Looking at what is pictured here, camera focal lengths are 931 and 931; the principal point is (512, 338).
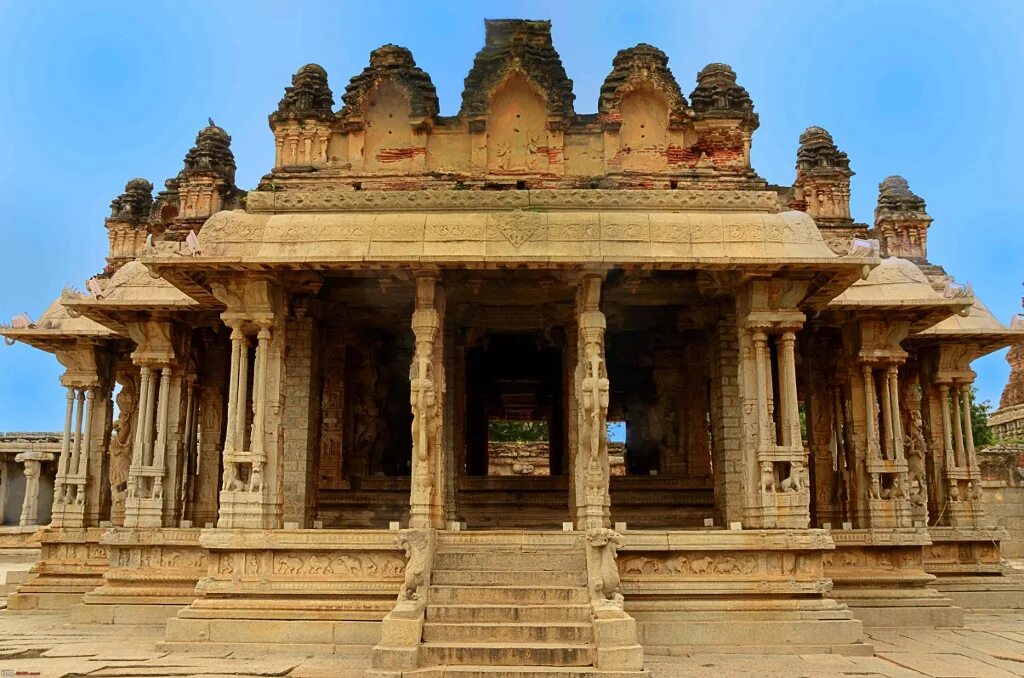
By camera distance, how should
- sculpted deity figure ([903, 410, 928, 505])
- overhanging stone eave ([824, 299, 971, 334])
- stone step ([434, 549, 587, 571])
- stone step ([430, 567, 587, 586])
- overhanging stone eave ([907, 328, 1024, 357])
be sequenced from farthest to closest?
1. overhanging stone eave ([907, 328, 1024, 357])
2. sculpted deity figure ([903, 410, 928, 505])
3. overhanging stone eave ([824, 299, 971, 334])
4. stone step ([434, 549, 587, 571])
5. stone step ([430, 567, 587, 586])

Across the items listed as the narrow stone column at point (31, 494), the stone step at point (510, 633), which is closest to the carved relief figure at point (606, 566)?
the stone step at point (510, 633)

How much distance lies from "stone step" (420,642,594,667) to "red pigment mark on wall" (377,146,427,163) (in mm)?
8770

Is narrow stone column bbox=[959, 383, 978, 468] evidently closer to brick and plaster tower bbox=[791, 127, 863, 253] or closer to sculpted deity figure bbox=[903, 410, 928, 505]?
sculpted deity figure bbox=[903, 410, 928, 505]

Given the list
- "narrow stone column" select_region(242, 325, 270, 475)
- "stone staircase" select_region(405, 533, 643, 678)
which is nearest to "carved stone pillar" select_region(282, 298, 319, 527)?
"narrow stone column" select_region(242, 325, 270, 475)

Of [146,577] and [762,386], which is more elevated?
[762,386]

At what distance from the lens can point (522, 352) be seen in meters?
22.0

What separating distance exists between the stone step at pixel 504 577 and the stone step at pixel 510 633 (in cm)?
103

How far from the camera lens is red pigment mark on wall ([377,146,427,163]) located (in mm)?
15508

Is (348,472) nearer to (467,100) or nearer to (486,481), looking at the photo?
(486,481)

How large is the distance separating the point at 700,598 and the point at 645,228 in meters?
4.65

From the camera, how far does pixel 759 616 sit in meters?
11.1

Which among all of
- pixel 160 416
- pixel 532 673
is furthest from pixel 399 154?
pixel 532 673

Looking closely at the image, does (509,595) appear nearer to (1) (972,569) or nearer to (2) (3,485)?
(1) (972,569)

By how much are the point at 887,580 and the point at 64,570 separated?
1368 cm
